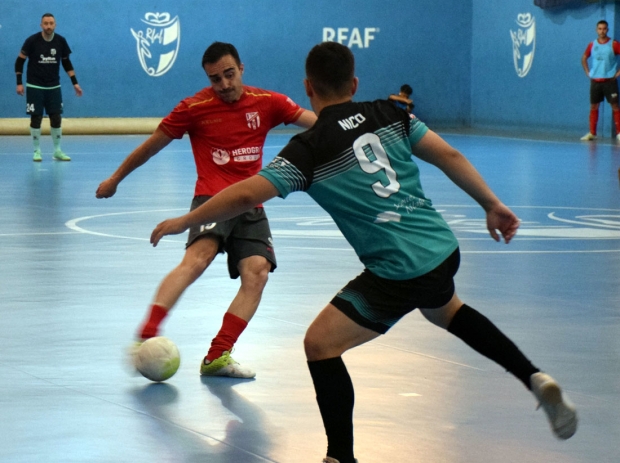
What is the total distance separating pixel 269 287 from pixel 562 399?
386cm

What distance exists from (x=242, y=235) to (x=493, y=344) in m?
1.83

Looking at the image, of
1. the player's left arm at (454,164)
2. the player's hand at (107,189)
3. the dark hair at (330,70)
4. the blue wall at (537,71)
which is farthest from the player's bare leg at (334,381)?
the blue wall at (537,71)

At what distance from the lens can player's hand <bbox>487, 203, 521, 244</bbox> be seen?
167 inches

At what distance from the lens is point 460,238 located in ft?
33.3

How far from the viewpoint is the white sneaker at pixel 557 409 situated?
4035 millimetres

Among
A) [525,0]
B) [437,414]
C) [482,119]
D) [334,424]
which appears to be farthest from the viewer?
[482,119]

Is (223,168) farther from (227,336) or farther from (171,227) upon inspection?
(171,227)

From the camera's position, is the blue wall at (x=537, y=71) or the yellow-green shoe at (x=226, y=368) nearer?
the yellow-green shoe at (x=226, y=368)

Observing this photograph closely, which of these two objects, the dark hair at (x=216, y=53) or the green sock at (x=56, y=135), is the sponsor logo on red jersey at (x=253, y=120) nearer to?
the dark hair at (x=216, y=53)

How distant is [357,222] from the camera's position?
404 centimetres

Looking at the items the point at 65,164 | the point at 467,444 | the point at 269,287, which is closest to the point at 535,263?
the point at 269,287

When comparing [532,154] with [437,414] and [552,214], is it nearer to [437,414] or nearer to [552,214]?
[552,214]

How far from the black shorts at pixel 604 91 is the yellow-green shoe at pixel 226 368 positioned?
18845mm

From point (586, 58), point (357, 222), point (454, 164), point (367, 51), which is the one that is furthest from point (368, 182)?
point (367, 51)
